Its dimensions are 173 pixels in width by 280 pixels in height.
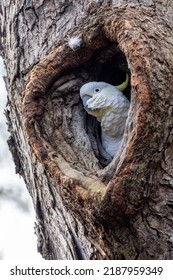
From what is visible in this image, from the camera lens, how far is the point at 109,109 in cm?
171

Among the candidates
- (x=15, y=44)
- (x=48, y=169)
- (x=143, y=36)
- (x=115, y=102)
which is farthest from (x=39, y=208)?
(x=143, y=36)

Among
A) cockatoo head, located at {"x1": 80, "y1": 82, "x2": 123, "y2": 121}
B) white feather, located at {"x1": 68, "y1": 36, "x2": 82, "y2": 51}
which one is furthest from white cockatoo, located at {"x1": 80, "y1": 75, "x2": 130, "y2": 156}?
white feather, located at {"x1": 68, "y1": 36, "x2": 82, "y2": 51}

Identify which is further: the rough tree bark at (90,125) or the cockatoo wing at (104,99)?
the cockatoo wing at (104,99)

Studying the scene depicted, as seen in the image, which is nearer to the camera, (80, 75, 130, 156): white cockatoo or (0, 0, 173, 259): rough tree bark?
(0, 0, 173, 259): rough tree bark

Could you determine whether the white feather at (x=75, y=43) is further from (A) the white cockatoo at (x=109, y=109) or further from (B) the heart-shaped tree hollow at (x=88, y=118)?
(A) the white cockatoo at (x=109, y=109)

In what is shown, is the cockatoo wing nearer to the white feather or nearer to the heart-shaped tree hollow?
the heart-shaped tree hollow

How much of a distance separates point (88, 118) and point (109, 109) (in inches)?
2.6

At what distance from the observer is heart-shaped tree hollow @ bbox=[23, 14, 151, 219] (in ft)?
4.48

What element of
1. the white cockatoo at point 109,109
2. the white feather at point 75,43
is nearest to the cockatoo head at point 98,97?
the white cockatoo at point 109,109

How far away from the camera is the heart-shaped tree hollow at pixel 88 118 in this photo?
4.48ft

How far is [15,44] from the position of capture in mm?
1759

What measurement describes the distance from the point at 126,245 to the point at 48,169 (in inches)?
11.4

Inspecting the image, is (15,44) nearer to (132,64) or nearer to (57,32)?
(57,32)

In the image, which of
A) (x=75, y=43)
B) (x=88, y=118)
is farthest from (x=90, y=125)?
(x=75, y=43)
